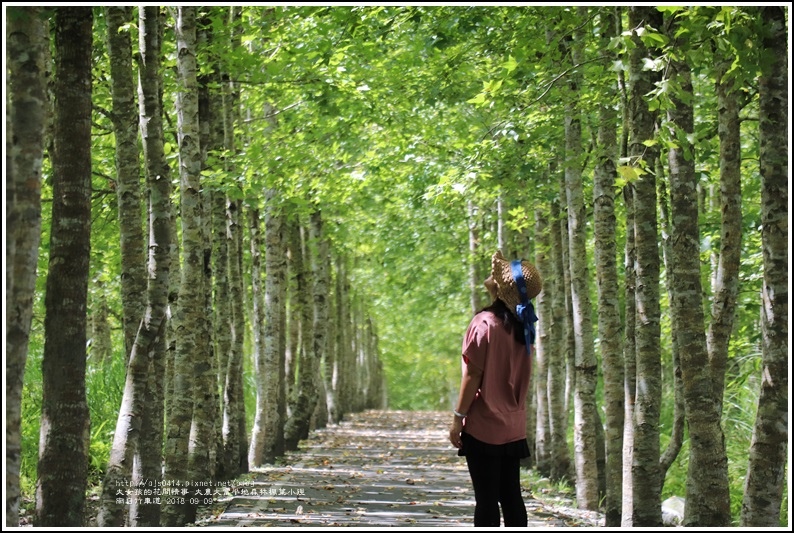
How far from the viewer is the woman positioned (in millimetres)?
7012

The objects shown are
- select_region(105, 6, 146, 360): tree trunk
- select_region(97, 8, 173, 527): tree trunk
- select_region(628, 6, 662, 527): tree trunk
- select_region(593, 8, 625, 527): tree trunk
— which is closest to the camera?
select_region(97, 8, 173, 527): tree trunk

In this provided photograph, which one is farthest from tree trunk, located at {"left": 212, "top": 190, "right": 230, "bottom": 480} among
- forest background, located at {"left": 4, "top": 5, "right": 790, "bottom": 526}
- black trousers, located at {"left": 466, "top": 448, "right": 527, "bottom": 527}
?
black trousers, located at {"left": 466, "top": 448, "right": 527, "bottom": 527}

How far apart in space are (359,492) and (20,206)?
961cm

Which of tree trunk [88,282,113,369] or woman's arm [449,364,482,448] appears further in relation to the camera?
tree trunk [88,282,113,369]

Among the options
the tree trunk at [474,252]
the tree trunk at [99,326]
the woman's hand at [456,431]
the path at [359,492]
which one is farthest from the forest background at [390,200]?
the woman's hand at [456,431]

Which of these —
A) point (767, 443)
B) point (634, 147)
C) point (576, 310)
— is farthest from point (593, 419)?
point (767, 443)

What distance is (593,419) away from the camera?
12.7 m

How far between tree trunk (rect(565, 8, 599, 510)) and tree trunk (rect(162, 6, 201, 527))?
15.2 feet

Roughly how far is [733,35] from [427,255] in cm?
2442

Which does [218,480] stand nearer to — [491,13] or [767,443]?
[491,13]

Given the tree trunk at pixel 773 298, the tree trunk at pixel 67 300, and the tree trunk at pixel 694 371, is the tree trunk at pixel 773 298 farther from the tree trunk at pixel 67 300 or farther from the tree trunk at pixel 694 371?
the tree trunk at pixel 67 300

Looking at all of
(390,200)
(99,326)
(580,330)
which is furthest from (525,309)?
(99,326)

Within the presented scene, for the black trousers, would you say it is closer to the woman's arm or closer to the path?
the woman's arm

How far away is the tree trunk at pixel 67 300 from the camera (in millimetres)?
6926
